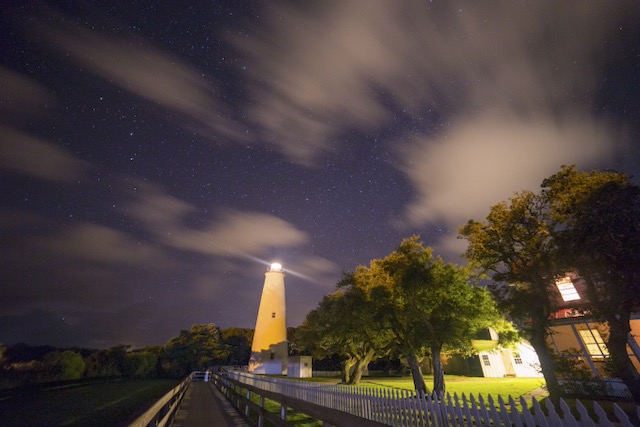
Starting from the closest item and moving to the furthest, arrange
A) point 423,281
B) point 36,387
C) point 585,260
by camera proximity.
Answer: point 585,260 < point 423,281 < point 36,387

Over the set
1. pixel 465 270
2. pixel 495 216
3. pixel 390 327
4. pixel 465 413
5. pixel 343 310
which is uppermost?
pixel 495 216

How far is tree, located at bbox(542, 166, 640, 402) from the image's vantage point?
12.0m

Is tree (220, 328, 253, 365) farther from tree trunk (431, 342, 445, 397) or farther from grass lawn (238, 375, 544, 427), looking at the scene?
tree trunk (431, 342, 445, 397)

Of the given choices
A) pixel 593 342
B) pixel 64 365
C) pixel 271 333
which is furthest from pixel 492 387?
pixel 64 365

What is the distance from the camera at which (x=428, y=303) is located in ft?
59.0

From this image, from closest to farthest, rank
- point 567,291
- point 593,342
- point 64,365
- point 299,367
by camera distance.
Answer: point 593,342, point 567,291, point 64,365, point 299,367

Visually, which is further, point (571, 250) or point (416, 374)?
point (416, 374)

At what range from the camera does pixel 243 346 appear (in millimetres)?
63969

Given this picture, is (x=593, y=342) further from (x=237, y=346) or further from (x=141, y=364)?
(x=237, y=346)

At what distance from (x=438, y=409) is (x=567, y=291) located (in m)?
22.0

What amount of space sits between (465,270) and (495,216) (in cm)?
447

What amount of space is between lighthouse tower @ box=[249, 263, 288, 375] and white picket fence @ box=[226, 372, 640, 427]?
2677cm

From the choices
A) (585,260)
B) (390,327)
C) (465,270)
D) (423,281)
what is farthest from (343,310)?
(585,260)

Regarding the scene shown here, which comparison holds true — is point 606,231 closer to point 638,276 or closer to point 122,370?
point 638,276
